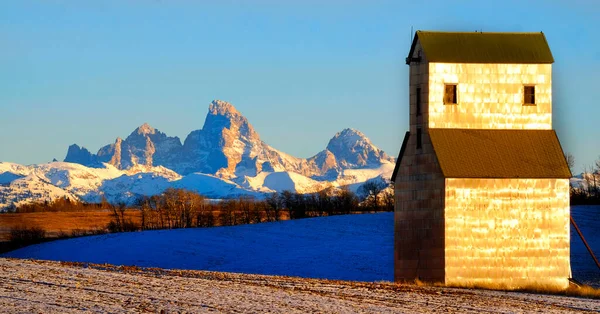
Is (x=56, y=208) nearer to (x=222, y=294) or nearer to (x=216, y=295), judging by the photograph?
(x=222, y=294)

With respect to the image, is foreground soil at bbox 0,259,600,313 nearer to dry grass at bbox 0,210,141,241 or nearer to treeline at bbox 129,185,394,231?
dry grass at bbox 0,210,141,241

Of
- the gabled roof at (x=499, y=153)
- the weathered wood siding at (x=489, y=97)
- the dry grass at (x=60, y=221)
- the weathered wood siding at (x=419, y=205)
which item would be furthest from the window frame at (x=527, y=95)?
the dry grass at (x=60, y=221)

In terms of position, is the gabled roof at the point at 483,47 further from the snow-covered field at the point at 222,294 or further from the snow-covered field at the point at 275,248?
the snow-covered field at the point at 275,248

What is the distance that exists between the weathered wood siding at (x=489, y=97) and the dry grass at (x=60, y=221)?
75127 millimetres

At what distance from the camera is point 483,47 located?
133 feet

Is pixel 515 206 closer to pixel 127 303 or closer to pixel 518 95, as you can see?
pixel 518 95

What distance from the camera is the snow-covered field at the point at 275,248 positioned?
68.1 m

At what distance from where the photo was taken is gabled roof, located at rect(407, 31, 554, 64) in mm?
39906

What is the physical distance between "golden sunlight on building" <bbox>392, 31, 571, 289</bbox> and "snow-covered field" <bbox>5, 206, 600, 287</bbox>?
62.8ft

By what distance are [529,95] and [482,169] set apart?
4141 millimetres

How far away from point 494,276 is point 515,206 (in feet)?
8.93

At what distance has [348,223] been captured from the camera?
344 ft

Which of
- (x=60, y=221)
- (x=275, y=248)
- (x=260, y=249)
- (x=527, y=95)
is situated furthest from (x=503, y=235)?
(x=60, y=221)

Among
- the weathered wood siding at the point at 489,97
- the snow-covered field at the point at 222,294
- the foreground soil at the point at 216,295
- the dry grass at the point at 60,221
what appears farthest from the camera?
the dry grass at the point at 60,221
